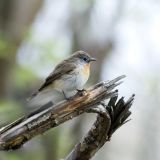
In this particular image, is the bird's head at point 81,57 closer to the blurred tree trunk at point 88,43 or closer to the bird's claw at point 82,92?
the bird's claw at point 82,92

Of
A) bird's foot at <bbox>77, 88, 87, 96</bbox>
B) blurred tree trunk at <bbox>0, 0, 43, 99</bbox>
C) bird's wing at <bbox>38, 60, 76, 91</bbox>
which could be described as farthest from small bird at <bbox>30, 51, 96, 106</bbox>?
blurred tree trunk at <bbox>0, 0, 43, 99</bbox>

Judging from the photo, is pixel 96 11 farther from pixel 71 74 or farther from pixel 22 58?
pixel 71 74

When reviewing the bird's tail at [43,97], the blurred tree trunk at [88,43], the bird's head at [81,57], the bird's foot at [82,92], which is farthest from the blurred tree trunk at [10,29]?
the bird's foot at [82,92]

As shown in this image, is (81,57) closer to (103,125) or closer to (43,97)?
(43,97)

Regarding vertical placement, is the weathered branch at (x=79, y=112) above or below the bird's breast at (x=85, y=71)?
below

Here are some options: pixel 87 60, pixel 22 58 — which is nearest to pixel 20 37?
pixel 22 58

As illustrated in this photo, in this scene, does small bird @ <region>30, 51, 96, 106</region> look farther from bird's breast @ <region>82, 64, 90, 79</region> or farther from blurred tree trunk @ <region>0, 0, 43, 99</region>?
blurred tree trunk @ <region>0, 0, 43, 99</region>
